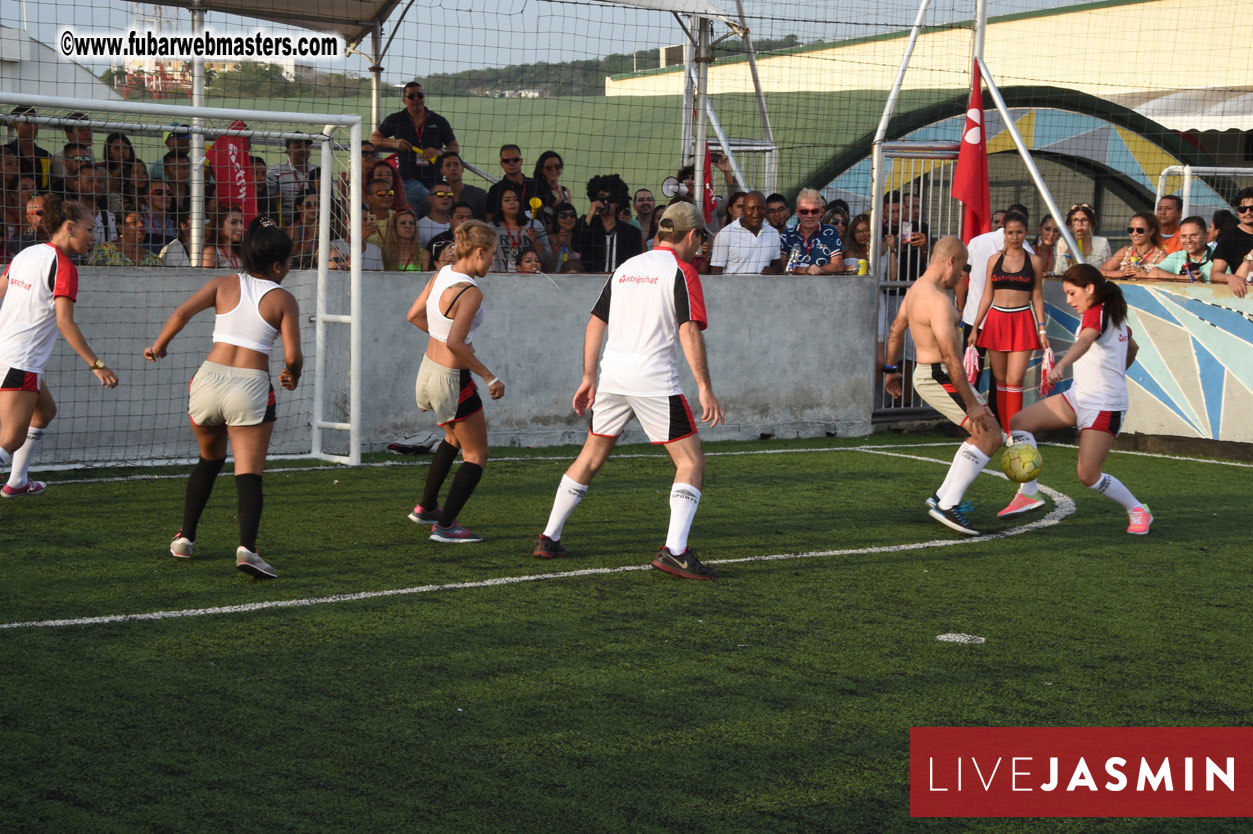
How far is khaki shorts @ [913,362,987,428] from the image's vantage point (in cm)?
872

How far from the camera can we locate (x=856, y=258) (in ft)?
45.8

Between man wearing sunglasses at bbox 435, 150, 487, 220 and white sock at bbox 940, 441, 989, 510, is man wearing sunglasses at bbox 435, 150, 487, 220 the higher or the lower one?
the higher one

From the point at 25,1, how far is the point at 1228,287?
10614 millimetres

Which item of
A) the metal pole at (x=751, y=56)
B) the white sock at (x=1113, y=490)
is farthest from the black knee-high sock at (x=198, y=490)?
the metal pole at (x=751, y=56)

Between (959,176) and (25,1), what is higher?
(25,1)

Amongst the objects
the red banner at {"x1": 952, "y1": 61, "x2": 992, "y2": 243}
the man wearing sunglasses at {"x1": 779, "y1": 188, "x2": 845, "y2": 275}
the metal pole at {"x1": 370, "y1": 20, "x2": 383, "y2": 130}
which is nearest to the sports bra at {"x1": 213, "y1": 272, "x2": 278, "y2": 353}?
the metal pole at {"x1": 370, "y1": 20, "x2": 383, "y2": 130}

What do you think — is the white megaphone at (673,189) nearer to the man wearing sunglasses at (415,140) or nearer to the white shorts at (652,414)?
the man wearing sunglasses at (415,140)

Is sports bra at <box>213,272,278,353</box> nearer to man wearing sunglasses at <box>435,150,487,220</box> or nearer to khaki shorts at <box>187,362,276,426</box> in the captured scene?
khaki shorts at <box>187,362,276,426</box>

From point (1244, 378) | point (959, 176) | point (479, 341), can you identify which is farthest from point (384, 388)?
point (1244, 378)

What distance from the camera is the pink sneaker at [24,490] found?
9.03 metres

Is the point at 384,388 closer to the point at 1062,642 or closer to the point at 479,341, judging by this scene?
the point at 479,341

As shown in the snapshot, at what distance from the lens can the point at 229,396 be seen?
22.4ft

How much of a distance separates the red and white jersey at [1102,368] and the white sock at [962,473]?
2.66ft

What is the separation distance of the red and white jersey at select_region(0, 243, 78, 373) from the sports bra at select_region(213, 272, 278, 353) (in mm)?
2025
